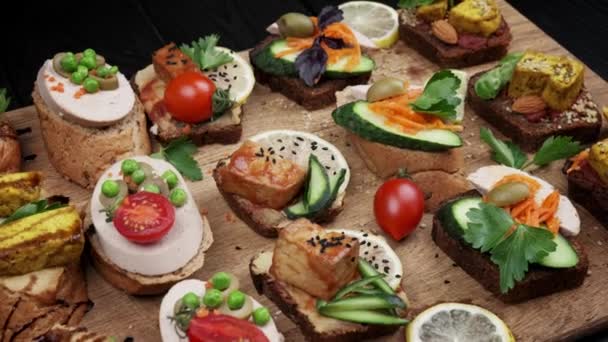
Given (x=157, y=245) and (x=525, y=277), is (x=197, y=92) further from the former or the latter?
(x=525, y=277)

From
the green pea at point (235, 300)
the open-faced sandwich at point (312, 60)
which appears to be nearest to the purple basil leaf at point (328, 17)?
the open-faced sandwich at point (312, 60)

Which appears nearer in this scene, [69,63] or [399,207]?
[399,207]

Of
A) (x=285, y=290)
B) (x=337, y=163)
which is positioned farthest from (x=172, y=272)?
(x=337, y=163)

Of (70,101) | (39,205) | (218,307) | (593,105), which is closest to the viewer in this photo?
(218,307)

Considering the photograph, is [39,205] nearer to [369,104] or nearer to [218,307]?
[218,307]

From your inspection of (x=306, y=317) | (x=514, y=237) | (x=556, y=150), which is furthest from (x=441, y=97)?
(x=306, y=317)

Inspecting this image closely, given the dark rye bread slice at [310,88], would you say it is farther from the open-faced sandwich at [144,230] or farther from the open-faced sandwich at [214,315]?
the open-faced sandwich at [214,315]

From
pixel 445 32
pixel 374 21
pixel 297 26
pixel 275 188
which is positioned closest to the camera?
pixel 275 188
